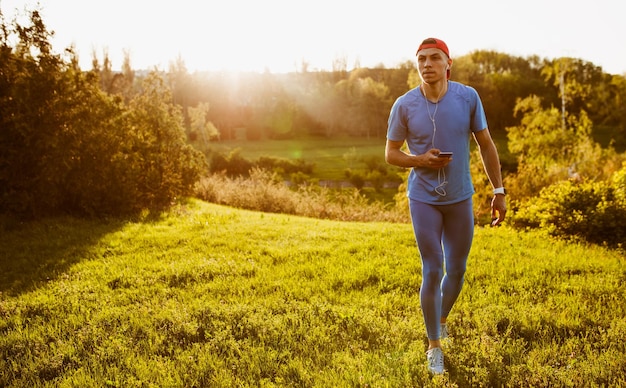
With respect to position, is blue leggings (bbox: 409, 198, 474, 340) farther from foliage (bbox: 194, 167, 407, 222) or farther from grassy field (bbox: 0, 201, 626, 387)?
foliage (bbox: 194, 167, 407, 222)

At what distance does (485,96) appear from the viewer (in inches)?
2827

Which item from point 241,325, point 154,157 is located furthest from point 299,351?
point 154,157

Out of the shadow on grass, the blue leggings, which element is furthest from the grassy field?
the blue leggings

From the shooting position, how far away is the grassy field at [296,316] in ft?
14.0

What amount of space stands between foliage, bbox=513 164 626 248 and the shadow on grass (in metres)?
9.75

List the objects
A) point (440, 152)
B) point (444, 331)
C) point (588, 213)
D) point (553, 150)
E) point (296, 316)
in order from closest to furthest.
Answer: point (440, 152) < point (444, 331) < point (296, 316) < point (588, 213) < point (553, 150)

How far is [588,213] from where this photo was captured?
967 cm

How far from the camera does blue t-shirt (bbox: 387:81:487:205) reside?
4.05 m

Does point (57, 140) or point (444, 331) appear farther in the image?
point (57, 140)

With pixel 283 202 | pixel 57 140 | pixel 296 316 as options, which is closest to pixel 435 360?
pixel 296 316

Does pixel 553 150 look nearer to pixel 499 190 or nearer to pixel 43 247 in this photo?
pixel 499 190

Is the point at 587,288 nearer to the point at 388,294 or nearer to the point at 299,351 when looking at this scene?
the point at 388,294

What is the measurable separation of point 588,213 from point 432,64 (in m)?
7.61

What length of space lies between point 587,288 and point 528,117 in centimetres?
2583
